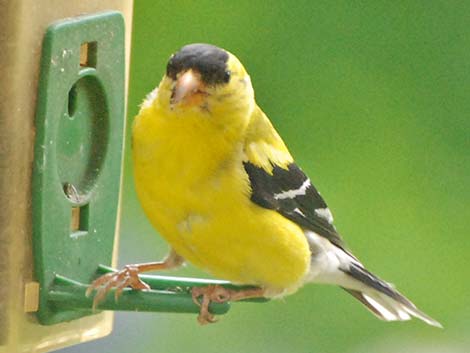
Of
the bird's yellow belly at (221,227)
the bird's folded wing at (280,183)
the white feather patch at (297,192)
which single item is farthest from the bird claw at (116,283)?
the white feather patch at (297,192)

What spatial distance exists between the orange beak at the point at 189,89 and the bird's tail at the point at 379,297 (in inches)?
32.7

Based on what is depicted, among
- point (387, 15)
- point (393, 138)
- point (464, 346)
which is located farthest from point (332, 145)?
point (464, 346)

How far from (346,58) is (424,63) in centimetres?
21

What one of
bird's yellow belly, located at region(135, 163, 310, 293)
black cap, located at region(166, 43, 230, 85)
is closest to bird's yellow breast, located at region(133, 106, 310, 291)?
bird's yellow belly, located at region(135, 163, 310, 293)

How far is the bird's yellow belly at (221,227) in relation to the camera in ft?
11.6

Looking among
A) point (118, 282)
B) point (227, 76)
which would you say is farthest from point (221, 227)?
point (227, 76)

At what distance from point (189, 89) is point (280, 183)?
465 mm

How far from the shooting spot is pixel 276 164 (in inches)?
152

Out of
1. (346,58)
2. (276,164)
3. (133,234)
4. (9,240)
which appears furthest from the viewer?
(133,234)

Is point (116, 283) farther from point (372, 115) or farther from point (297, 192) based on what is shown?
point (372, 115)

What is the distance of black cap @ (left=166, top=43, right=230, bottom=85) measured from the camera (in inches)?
140

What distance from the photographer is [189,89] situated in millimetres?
3535

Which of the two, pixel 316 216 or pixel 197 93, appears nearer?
pixel 197 93

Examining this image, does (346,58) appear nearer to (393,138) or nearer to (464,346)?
(393,138)
